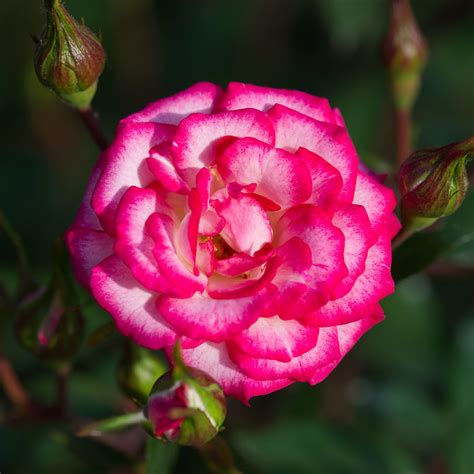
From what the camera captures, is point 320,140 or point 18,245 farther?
point 18,245

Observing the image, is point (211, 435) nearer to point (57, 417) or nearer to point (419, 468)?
point (57, 417)

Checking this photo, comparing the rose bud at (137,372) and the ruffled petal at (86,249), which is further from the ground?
the ruffled petal at (86,249)

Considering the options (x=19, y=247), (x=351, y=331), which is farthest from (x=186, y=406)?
(x=19, y=247)

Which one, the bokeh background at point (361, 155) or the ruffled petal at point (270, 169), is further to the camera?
the bokeh background at point (361, 155)

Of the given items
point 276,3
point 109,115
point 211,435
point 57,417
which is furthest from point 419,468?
point 276,3

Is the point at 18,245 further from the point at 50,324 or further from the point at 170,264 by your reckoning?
the point at 170,264

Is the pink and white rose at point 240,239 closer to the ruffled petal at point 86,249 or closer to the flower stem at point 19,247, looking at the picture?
the ruffled petal at point 86,249

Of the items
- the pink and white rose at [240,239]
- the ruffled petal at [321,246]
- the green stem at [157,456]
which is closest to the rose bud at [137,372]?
the green stem at [157,456]
